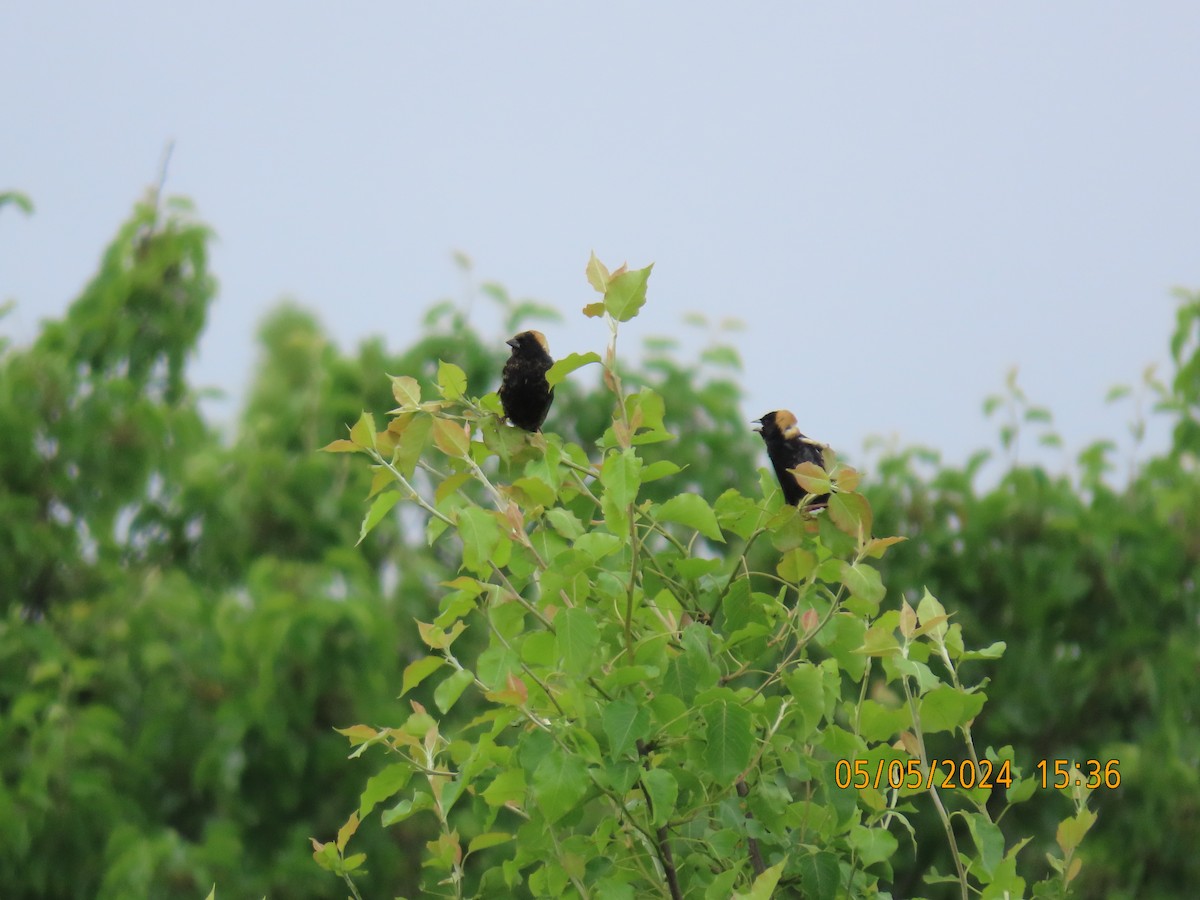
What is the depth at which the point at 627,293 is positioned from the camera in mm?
1760

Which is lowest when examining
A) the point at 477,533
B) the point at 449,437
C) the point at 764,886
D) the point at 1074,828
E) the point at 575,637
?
the point at 764,886

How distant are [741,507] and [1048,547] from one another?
395 cm

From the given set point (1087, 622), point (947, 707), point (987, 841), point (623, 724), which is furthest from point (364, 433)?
point (1087, 622)

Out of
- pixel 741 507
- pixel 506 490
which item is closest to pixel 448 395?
pixel 506 490

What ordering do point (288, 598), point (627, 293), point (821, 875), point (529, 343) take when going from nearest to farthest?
point (627, 293) → point (821, 875) → point (529, 343) → point (288, 598)

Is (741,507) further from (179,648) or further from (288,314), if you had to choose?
(288,314)

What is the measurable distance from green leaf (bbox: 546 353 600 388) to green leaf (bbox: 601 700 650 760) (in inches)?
18.4

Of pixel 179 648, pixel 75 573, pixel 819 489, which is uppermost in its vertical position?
pixel 75 573

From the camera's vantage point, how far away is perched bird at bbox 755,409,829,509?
1.91 m

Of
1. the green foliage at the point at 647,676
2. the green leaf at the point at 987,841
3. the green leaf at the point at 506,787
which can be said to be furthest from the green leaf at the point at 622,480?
the green leaf at the point at 987,841

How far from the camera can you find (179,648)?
5605mm

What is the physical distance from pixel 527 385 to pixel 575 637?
440 millimetres

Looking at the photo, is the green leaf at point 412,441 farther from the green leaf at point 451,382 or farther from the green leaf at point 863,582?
the green leaf at point 863,582

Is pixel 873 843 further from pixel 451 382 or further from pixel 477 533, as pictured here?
pixel 451 382
